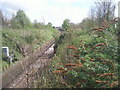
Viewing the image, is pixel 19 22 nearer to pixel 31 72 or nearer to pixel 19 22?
pixel 19 22

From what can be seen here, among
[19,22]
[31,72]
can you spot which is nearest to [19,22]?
[19,22]

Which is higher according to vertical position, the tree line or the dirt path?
the tree line

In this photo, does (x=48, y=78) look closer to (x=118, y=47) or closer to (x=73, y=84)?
(x=73, y=84)

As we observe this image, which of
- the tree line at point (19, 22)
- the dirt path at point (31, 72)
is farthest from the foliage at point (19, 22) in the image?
the dirt path at point (31, 72)

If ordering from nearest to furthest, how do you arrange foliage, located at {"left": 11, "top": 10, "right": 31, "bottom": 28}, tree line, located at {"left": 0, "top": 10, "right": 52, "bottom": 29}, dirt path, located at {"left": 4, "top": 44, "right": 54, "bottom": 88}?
dirt path, located at {"left": 4, "top": 44, "right": 54, "bottom": 88}, tree line, located at {"left": 0, "top": 10, "right": 52, "bottom": 29}, foliage, located at {"left": 11, "top": 10, "right": 31, "bottom": 28}

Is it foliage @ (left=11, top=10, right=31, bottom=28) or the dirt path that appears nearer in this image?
the dirt path

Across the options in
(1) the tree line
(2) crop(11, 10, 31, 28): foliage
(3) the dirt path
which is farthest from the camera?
(2) crop(11, 10, 31, 28): foliage

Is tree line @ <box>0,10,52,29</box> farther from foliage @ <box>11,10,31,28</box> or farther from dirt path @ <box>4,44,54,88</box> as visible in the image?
dirt path @ <box>4,44,54,88</box>

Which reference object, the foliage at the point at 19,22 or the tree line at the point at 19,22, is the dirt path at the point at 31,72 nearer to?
the tree line at the point at 19,22

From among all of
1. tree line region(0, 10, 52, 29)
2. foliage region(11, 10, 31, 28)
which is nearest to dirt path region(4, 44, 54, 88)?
tree line region(0, 10, 52, 29)

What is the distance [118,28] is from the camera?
4.95m

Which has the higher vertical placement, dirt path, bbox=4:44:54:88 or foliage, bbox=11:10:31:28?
foliage, bbox=11:10:31:28

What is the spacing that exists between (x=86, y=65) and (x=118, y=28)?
2971mm

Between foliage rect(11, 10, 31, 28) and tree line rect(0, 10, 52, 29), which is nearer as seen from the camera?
tree line rect(0, 10, 52, 29)
